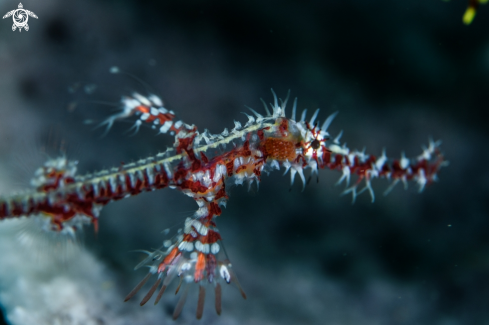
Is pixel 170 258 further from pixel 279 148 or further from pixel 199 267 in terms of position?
pixel 279 148

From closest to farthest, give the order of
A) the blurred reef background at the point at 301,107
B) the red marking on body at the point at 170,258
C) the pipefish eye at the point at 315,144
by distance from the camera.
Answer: the pipefish eye at the point at 315,144 → the red marking on body at the point at 170,258 → the blurred reef background at the point at 301,107

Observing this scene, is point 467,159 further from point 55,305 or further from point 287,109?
point 55,305

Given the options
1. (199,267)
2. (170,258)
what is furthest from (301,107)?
(170,258)

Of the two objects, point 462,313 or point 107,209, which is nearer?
point 107,209

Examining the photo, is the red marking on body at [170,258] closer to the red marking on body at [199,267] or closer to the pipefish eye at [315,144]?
the red marking on body at [199,267]

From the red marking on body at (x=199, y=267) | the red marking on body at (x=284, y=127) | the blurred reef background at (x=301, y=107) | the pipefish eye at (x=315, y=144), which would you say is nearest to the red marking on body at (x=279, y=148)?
the red marking on body at (x=284, y=127)

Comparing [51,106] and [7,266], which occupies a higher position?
[51,106]

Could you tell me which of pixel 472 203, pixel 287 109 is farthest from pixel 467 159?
pixel 287 109

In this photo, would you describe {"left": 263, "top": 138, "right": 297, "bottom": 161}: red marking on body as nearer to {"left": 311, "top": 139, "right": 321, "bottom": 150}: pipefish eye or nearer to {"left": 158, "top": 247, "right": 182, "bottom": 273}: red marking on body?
{"left": 311, "top": 139, "right": 321, "bottom": 150}: pipefish eye

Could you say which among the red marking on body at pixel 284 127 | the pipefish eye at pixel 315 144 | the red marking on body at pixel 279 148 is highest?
the red marking on body at pixel 284 127
